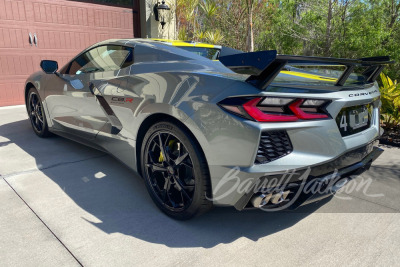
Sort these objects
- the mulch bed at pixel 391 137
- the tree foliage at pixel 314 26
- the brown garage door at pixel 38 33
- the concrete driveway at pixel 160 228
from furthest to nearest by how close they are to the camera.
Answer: the tree foliage at pixel 314 26 → the brown garage door at pixel 38 33 → the mulch bed at pixel 391 137 → the concrete driveway at pixel 160 228

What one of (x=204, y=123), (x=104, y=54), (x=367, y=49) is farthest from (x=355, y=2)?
(x=204, y=123)

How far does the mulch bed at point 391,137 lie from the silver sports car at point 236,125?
2300 mm

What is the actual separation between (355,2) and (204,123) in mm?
7960

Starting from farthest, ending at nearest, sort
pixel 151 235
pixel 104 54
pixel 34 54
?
pixel 34 54 → pixel 104 54 → pixel 151 235

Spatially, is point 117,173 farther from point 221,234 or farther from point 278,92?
point 278,92

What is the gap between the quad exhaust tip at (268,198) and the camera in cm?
185

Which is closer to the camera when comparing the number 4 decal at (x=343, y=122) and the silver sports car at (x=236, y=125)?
the silver sports car at (x=236, y=125)

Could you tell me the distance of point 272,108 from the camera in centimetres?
180

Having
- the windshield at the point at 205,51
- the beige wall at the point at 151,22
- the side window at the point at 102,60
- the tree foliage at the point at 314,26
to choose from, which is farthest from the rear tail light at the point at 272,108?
the beige wall at the point at 151,22

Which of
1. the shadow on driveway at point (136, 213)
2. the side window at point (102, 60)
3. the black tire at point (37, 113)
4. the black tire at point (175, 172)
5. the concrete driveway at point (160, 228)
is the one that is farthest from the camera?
the black tire at point (37, 113)

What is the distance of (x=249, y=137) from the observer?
1767 mm

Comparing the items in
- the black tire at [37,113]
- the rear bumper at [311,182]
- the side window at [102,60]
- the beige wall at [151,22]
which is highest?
the beige wall at [151,22]

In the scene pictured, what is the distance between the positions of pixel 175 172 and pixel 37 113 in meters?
2.90

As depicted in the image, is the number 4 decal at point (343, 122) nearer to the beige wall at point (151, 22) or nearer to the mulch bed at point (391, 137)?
the mulch bed at point (391, 137)
